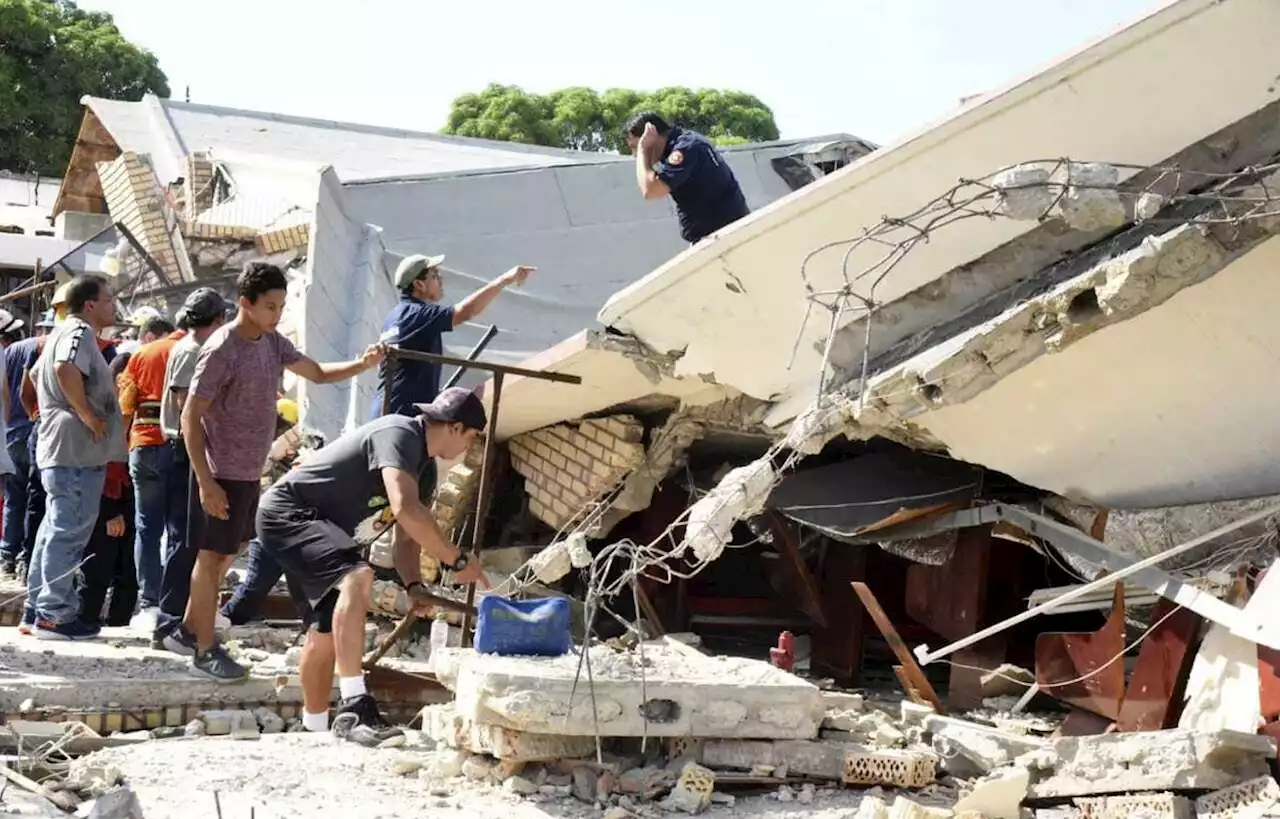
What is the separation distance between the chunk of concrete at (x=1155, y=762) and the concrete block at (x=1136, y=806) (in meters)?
0.04

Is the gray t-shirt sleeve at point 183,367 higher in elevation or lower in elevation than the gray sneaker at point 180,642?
higher

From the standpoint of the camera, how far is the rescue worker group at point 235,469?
5023 mm

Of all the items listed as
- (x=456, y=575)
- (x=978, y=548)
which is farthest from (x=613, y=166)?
(x=456, y=575)

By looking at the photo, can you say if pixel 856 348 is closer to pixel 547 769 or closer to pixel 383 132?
pixel 547 769

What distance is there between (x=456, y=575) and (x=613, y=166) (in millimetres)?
8044

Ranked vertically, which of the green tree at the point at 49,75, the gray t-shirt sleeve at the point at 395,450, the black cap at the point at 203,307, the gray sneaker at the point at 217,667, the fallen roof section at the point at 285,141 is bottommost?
the gray sneaker at the point at 217,667

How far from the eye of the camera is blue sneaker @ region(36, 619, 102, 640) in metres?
6.22

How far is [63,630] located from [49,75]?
25.6 m

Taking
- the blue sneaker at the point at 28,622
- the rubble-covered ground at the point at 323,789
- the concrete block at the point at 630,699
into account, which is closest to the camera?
the rubble-covered ground at the point at 323,789

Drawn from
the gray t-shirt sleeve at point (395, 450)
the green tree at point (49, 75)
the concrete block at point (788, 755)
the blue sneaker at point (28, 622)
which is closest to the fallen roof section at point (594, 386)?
the gray t-shirt sleeve at point (395, 450)

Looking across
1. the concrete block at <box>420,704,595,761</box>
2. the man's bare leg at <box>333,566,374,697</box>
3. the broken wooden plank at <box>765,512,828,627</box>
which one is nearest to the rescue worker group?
the man's bare leg at <box>333,566,374,697</box>

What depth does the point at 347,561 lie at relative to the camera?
4996 mm

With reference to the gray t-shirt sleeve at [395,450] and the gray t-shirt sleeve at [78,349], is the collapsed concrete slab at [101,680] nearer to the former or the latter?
the gray t-shirt sleeve at [78,349]

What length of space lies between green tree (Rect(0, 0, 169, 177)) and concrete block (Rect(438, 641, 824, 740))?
87.3ft
